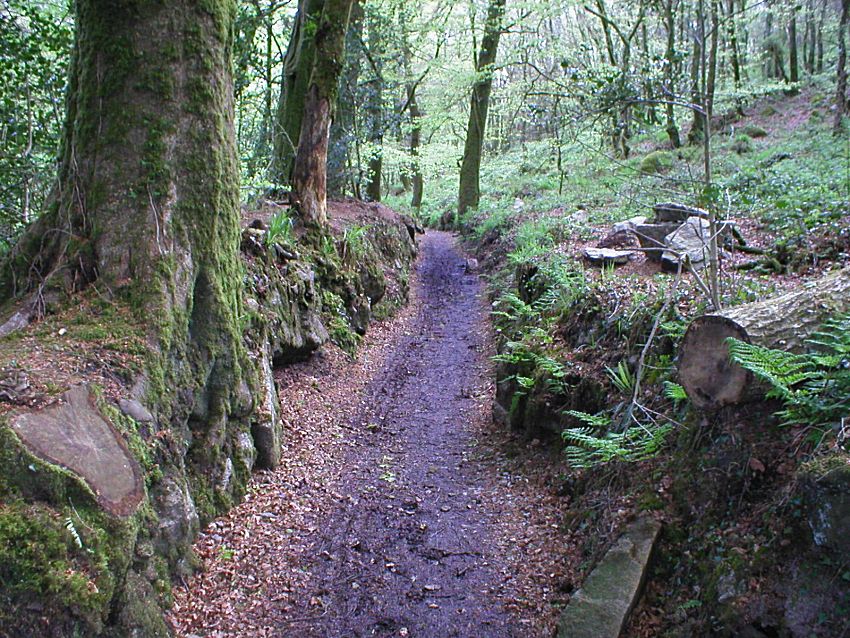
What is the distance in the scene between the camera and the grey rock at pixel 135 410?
12.7 feet

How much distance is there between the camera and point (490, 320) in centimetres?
1180

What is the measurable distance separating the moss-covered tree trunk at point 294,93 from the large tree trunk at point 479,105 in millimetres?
9021

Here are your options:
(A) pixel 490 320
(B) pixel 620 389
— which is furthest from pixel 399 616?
(A) pixel 490 320

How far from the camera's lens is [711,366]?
3926 mm

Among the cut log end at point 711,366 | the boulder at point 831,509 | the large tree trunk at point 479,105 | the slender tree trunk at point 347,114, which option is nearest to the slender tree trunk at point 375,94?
the slender tree trunk at point 347,114

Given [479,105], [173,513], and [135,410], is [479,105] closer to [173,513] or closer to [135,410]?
[135,410]

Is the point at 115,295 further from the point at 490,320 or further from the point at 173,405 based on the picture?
the point at 490,320

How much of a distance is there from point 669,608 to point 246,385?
4092 mm

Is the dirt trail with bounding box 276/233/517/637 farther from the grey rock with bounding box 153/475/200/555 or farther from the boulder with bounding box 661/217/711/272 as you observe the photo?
the boulder with bounding box 661/217/711/272

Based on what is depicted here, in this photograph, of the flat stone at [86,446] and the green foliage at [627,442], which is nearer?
the flat stone at [86,446]

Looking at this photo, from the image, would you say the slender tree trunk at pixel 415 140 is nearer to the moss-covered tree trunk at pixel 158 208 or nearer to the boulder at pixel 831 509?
the moss-covered tree trunk at pixel 158 208

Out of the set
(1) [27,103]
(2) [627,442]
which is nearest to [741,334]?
(2) [627,442]

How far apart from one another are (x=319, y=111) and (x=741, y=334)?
9.09 m

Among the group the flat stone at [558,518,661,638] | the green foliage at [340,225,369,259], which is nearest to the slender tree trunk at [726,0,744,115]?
the green foliage at [340,225,369,259]
